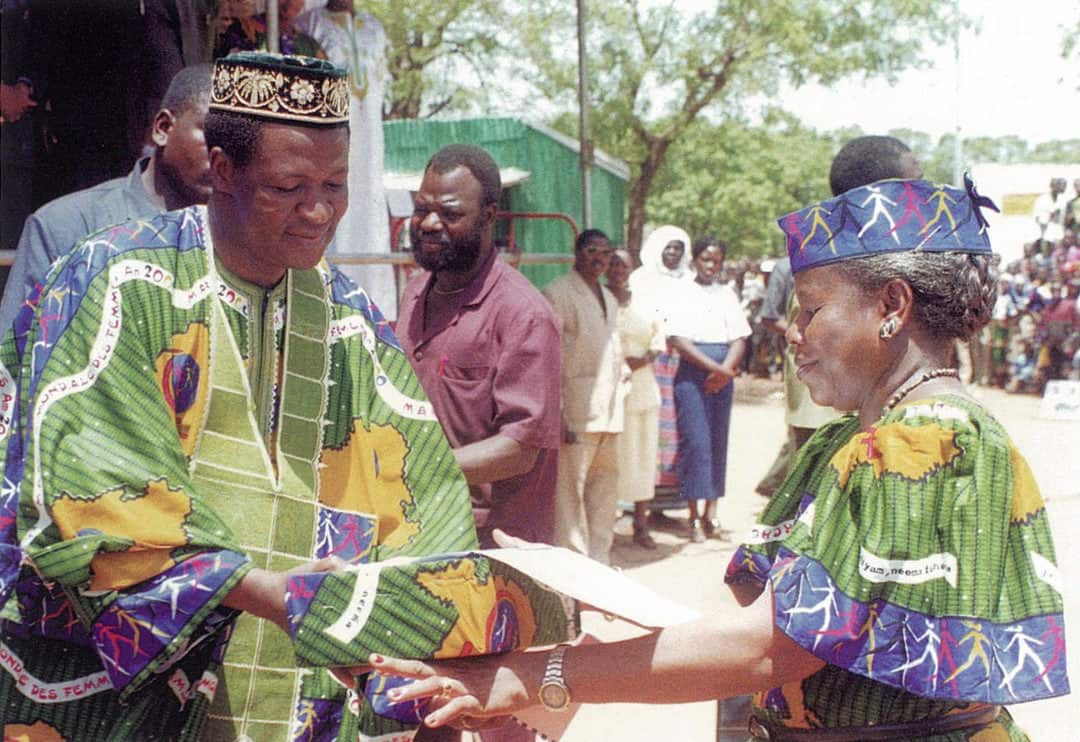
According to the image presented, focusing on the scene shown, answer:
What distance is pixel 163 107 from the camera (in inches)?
129

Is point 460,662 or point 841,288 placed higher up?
point 841,288

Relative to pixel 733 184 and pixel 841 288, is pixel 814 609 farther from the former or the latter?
pixel 733 184

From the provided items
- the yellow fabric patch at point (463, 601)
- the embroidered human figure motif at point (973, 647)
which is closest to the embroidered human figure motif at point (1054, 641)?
the embroidered human figure motif at point (973, 647)

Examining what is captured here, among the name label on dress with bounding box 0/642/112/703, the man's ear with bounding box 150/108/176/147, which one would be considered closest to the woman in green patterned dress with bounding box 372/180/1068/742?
the name label on dress with bounding box 0/642/112/703

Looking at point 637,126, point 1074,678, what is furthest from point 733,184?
point 1074,678

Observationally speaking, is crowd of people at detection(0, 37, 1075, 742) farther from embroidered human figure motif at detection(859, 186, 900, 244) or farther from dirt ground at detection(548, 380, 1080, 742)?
dirt ground at detection(548, 380, 1080, 742)

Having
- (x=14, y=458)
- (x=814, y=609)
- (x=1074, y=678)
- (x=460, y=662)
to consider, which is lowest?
(x=1074, y=678)

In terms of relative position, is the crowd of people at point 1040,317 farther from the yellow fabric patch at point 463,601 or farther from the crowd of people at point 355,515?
the yellow fabric patch at point 463,601

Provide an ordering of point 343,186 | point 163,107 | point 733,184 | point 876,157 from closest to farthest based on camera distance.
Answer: point 343,186 → point 163,107 → point 876,157 → point 733,184

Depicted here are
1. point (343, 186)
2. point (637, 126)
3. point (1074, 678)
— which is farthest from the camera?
point (637, 126)

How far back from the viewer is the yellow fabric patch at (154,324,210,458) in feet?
7.03

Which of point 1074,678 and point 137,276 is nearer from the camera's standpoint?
point 137,276

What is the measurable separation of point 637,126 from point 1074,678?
42.7 feet

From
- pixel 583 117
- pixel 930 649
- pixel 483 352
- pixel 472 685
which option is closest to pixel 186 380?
pixel 472 685
